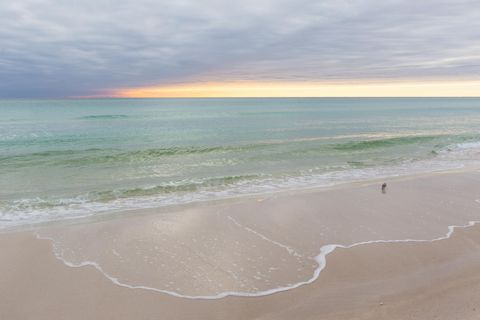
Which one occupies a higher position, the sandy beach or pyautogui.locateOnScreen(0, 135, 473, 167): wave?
pyautogui.locateOnScreen(0, 135, 473, 167): wave

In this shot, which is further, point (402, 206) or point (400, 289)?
point (402, 206)

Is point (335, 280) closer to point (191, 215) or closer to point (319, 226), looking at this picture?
point (319, 226)

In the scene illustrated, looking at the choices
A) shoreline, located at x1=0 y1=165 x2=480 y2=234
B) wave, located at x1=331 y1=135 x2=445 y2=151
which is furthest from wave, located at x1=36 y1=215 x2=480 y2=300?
wave, located at x1=331 y1=135 x2=445 y2=151

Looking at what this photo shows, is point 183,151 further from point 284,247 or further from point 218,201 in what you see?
point 284,247

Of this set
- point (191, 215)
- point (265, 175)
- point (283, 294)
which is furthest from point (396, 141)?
point (283, 294)

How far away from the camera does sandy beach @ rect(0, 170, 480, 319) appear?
5273 mm

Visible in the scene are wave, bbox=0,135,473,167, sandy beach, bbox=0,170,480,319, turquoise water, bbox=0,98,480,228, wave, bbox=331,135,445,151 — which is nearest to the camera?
sandy beach, bbox=0,170,480,319

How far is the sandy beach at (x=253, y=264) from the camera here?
5.27m

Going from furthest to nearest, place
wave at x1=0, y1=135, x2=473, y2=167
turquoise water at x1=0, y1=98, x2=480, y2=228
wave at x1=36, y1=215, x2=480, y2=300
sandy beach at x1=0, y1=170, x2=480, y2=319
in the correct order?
wave at x1=0, y1=135, x2=473, y2=167 < turquoise water at x1=0, y1=98, x2=480, y2=228 < wave at x1=36, y1=215, x2=480, y2=300 < sandy beach at x1=0, y1=170, x2=480, y2=319

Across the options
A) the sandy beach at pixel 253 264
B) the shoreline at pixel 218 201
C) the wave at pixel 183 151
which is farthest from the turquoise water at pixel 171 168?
the sandy beach at pixel 253 264

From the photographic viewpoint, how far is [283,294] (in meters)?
5.68

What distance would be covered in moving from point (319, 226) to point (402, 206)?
337cm

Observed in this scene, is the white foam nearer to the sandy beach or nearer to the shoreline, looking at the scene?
the sandy beach

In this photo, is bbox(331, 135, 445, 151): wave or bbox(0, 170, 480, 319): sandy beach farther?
bbox(331, 135, 445, 151): wave
